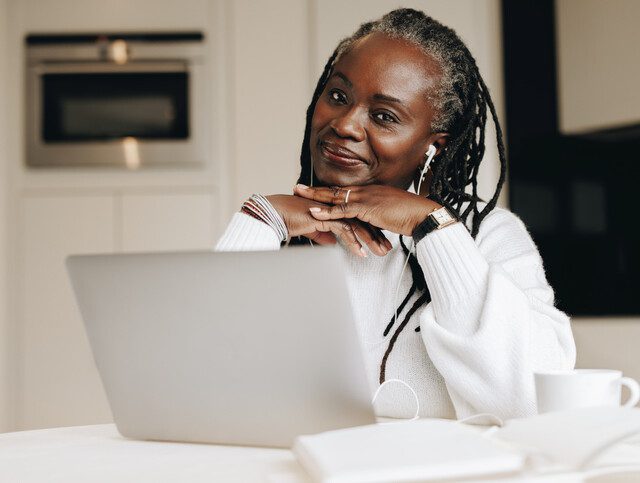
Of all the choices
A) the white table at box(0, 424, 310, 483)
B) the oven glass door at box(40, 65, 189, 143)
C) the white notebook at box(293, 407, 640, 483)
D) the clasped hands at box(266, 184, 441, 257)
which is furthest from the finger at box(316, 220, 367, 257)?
the oven glass door at box(40, 65, 189, 143)

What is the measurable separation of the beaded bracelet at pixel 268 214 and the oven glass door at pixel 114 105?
1632mm

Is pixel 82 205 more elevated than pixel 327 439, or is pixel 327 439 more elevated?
pixel 82 205

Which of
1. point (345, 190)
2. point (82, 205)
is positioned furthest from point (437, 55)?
point (82, 205)

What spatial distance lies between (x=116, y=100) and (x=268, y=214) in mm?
1819

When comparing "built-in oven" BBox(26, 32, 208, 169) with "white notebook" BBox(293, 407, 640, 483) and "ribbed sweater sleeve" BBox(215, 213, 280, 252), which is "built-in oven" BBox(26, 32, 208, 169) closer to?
"ribbed sweater sleeve" BBox(215, 213, 280, 252)

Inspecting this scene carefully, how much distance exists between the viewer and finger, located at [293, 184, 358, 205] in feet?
4.27

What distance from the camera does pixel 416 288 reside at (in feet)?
4.45

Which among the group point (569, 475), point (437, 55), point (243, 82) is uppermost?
point (243, 82)

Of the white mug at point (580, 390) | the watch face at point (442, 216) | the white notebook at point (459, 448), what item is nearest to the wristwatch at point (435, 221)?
the watch face at point (442, 216)

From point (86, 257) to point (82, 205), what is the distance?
2.16 m

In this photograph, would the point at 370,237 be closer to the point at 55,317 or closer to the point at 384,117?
the point at 384,117

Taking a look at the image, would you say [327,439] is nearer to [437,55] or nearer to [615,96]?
[437,55]

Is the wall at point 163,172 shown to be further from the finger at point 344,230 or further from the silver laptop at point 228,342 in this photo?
the silver laptop at point 228,342

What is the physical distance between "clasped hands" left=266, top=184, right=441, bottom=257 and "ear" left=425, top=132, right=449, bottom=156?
0.22 meters
